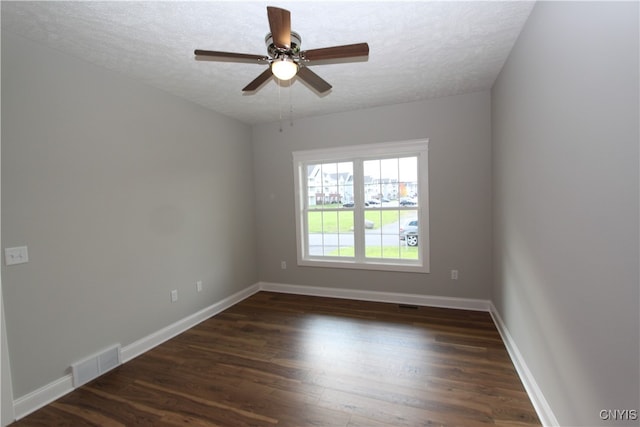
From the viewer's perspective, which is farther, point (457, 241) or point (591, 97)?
point (457, 241)

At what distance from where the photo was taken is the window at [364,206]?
146 inches

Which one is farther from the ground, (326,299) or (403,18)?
(403,18)

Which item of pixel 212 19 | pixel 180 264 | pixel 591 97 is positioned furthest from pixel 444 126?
pixel 180 264

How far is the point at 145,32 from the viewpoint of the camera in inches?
78.1

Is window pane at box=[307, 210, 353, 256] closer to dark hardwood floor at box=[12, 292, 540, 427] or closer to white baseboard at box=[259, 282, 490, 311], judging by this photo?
white baseboard at box=[259, 282, 490, 311]

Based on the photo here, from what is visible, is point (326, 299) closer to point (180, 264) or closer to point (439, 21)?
point (180, 264)

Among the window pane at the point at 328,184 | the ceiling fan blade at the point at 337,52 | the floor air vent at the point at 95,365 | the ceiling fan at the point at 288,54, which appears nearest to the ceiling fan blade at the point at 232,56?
the ceiling fan at the point at 288,54

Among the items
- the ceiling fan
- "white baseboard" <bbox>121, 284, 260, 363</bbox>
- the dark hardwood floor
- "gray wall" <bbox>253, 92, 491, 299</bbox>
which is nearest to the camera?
the ceiling fan

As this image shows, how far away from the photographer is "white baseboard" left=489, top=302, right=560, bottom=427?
168 centimetres

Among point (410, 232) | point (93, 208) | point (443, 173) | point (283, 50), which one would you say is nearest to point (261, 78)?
point (283, 50)

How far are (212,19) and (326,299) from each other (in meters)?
3.44

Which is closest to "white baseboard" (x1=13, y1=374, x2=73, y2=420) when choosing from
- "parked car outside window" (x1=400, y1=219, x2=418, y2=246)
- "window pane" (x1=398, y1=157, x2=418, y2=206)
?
"parked car outside window" (x1=400, y1=219, x2=418, y2=246)

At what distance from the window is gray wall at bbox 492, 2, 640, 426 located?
1.51 m

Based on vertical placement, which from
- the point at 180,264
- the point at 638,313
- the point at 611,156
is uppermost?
the point at 611,156
